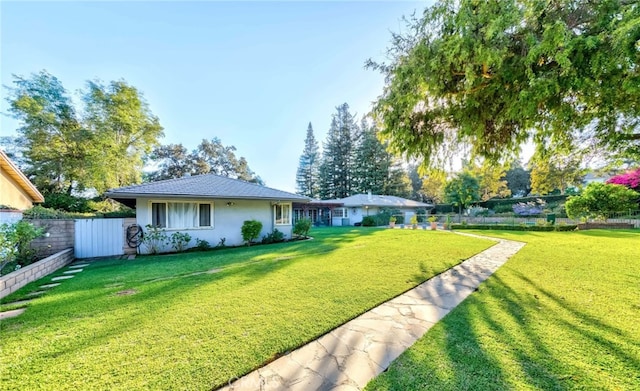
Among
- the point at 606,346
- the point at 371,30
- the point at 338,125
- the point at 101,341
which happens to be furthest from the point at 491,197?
the point at 101,341

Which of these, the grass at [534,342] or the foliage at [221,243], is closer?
the grass at [534,342]

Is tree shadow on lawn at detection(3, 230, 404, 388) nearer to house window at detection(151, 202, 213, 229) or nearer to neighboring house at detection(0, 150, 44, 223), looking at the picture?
house window at detection(151, 202, 213, 229)

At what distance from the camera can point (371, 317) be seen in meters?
3.70

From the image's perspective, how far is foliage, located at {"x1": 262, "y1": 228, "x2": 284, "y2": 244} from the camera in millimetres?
12500

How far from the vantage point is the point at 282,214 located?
1379cm

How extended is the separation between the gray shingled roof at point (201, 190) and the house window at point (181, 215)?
0.68 m

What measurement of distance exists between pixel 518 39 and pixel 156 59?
41.3ft

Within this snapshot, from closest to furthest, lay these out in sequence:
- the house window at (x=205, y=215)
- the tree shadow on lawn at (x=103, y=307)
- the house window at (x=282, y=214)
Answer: the tree shadow on lawn at (x=103, y=307)
the house window at (x=205, y=215)
the house window at (x=282, y=214)

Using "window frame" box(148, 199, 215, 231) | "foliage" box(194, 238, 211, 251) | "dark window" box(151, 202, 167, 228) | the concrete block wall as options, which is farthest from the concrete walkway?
"dark window" box(151, 202, 167, 228)

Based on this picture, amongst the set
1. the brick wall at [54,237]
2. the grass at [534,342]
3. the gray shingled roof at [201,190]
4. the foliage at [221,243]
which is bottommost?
the grass at [534,342]

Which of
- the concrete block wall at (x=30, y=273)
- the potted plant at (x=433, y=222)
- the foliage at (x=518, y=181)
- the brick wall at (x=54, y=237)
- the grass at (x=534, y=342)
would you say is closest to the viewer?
the grass at (x=534, y=342)

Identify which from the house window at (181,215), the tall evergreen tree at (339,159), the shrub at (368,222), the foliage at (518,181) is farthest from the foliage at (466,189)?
the house window at (181,215)

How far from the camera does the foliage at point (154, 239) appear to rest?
31.8 feet

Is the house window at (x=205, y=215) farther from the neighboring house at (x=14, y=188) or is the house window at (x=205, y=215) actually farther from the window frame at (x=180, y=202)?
the neighboring house at (x=14, y=188)
